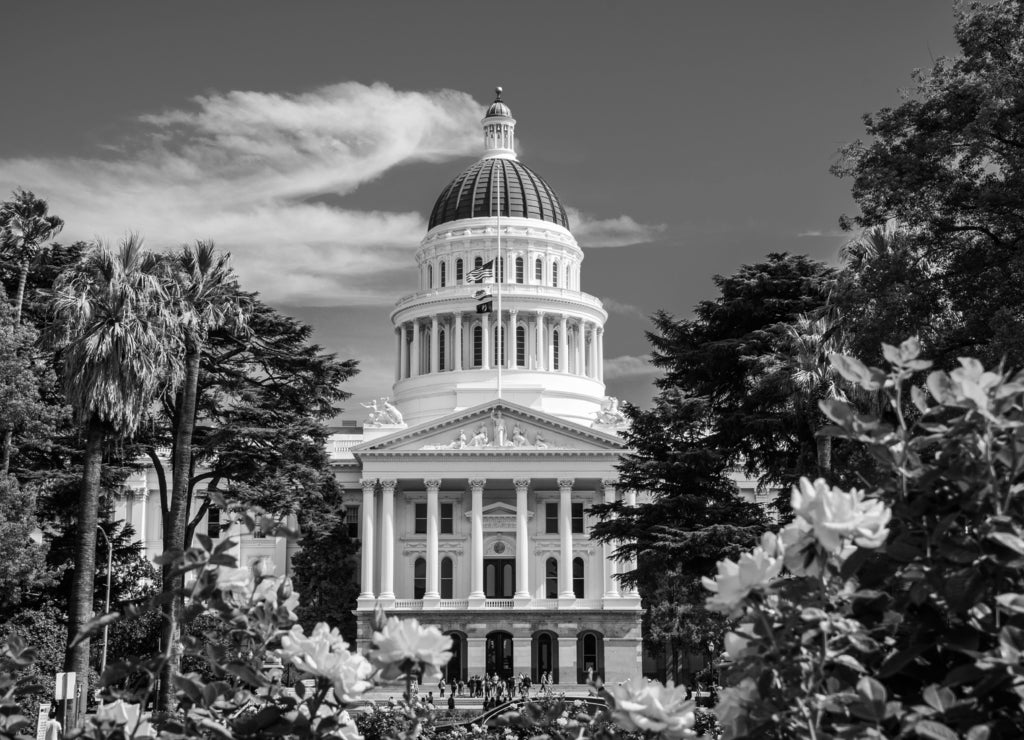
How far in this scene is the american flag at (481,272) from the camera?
97.2 m

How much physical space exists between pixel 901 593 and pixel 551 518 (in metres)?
80.5

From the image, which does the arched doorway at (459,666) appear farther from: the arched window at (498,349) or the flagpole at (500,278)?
the arched window at (498,349)

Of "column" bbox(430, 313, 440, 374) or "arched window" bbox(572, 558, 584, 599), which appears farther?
"column" bbox(430, 313, 440, 374)

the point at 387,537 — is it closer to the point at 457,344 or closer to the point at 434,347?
the point at 457,344

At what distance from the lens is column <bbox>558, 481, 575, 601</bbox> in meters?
79.8

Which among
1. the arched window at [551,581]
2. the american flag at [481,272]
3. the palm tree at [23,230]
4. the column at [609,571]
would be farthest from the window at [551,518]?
the palm tree at [23,230]

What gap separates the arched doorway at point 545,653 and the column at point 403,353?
30.8 meters

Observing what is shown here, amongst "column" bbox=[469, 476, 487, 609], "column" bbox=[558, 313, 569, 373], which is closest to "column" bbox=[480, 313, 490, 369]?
"column" bbox=[558, 313, 569, 373]

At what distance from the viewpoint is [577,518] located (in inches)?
3339

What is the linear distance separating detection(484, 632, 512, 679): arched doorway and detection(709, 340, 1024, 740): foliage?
75791 mm

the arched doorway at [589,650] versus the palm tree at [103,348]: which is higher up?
the palm tree at [103,348]

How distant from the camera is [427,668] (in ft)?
15.7

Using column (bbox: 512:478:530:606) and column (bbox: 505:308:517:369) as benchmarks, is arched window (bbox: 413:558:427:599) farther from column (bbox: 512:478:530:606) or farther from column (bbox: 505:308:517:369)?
column (bbox: 505:308:517:369)

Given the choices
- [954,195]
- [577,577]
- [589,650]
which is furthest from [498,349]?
[954,195]
